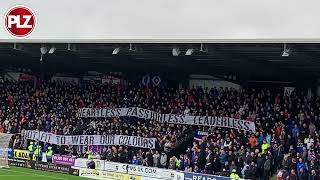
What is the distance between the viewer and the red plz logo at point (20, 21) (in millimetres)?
29000

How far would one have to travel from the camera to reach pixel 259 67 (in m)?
29.9

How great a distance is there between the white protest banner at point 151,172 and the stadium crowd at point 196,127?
92 cm

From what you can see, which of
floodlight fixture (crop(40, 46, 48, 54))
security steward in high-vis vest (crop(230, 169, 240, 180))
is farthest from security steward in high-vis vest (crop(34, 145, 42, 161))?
security steward in high-vis vest (crop(230, 169, 240, 180))

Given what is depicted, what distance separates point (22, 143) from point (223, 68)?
10999 mm

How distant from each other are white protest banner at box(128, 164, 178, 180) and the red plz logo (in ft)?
25.6

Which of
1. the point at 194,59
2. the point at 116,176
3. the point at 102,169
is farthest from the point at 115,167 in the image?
the point at 194,59

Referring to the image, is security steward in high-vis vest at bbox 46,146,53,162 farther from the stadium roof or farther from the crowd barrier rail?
the stadium roof

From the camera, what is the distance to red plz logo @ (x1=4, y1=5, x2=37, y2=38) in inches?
1142

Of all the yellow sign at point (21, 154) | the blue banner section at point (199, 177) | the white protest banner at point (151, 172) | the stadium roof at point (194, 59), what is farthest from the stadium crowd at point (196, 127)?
the stadium roof at point (194, 59)

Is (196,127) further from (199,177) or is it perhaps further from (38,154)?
(38,154)

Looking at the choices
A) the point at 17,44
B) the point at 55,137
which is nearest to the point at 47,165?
the point at 55,137

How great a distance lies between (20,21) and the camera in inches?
1143

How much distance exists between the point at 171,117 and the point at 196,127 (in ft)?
4.70

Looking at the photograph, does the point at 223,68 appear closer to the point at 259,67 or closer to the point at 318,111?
the point at 259,67
